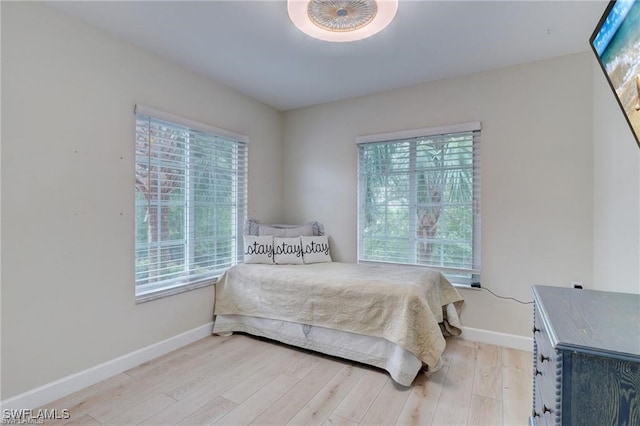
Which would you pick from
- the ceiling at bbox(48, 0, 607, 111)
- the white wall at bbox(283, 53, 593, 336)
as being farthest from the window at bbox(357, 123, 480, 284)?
the ceiling at bbox(48, 0, 607, 111)

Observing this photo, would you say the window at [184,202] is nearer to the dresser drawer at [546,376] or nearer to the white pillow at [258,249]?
the white pillow at [258,249]

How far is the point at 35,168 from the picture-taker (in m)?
1.81

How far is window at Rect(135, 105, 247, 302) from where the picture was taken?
7.88ft

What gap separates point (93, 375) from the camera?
6.74ft

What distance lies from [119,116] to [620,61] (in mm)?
2800

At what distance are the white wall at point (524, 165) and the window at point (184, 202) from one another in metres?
1.76

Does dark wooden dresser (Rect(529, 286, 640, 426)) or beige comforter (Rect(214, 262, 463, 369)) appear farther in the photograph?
beige comforter (Rect(214, 262, 463, 369))

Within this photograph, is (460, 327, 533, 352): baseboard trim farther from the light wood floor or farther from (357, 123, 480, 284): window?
(357, 123, 480, 284): window

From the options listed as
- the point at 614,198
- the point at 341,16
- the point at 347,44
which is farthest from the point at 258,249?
the point at 614,198

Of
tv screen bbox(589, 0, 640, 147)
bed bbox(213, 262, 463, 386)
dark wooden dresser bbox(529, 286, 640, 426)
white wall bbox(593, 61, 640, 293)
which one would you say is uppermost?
tv screen bbox(589, 0, 640, 147)

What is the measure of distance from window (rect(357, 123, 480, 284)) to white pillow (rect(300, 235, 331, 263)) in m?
0.38

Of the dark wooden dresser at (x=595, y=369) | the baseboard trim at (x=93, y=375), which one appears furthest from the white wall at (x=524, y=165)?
the baseboard trim at (x=93, y=375)

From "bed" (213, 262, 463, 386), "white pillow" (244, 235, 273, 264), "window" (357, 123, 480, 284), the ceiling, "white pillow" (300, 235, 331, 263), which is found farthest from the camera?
"white pillow" (300, 235, 331, 263)

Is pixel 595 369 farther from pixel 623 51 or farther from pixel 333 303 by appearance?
pixel 333 303
